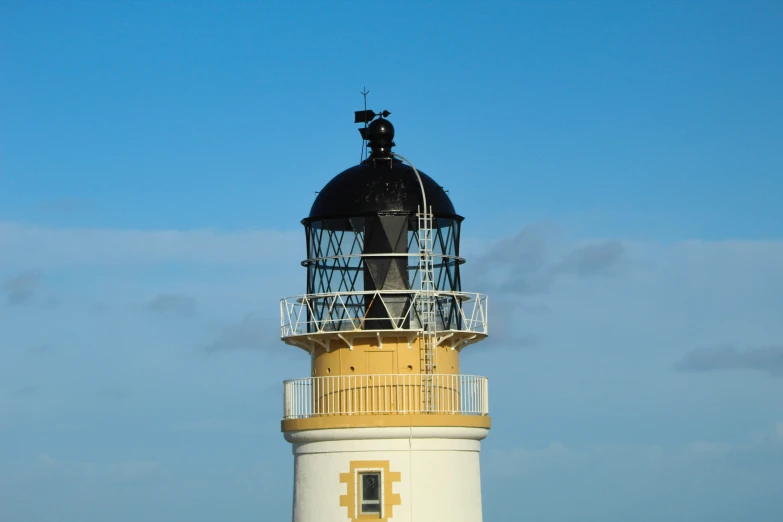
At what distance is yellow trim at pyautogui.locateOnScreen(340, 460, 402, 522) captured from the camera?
40.3 m

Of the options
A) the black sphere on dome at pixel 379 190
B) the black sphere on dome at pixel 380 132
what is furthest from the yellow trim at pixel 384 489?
the black sphere on dome at pixel 380 132

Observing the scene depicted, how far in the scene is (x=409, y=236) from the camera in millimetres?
41312

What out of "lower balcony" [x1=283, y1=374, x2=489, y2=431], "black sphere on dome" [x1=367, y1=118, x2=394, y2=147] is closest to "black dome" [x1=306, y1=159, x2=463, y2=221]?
"black sphere on dome" [x1=367, y1=118, x2=394, y2=147]

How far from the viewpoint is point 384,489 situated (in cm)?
4034

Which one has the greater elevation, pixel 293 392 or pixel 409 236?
pixel 409 236

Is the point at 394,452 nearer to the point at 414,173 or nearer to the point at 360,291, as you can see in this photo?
the point at 360,291

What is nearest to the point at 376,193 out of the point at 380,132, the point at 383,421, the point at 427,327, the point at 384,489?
the point at 380,132

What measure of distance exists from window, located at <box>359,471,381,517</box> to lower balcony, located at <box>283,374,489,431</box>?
125cm

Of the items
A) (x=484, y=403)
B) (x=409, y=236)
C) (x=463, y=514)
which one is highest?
(x=409, y=236)

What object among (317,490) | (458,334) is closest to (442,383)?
(458,334)

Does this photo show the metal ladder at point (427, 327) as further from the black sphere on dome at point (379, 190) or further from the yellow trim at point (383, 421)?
the black sphere on dome at point (379, 190)

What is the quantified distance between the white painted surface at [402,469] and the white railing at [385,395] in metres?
0.56

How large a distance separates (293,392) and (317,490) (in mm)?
2543

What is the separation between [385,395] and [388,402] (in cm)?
18
